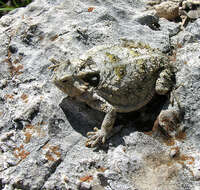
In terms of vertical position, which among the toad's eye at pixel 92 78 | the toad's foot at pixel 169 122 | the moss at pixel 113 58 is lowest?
the toad's foot at pixel 169 122

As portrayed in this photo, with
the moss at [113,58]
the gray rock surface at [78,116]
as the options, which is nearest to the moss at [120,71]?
the moss at [113,58]

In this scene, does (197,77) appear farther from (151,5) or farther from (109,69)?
(151,5)

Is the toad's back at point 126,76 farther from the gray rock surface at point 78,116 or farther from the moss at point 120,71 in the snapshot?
the gray rock surface at point 78,116

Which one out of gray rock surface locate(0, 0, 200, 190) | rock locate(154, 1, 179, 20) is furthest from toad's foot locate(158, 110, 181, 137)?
rock locate(154, 1, 179, 20)

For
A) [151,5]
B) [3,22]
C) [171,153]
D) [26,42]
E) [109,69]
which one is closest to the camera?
[171,153]

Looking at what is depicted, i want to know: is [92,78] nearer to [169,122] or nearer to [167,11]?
[169,122]

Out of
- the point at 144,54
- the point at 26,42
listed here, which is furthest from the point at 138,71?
the point at 26,42
